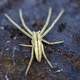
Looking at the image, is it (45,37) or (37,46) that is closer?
(37,46)

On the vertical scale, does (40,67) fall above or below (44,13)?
below

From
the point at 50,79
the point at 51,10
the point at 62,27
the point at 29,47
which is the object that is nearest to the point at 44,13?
the point at 51,10

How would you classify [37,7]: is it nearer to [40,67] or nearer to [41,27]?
[41,27]

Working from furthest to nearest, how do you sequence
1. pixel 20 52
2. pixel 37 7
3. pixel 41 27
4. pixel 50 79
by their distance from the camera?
pixel 37 7, pixel 41 27, pixel 20 52, pixel 50 79

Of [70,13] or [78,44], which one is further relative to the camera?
[70,13]

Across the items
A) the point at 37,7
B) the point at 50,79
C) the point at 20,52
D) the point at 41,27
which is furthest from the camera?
the point at 37,7

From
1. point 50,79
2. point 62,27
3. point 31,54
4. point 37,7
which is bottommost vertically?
point 50,79

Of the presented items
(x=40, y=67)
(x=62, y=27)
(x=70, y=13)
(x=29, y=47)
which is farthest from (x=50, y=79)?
(x=70, y=13)
